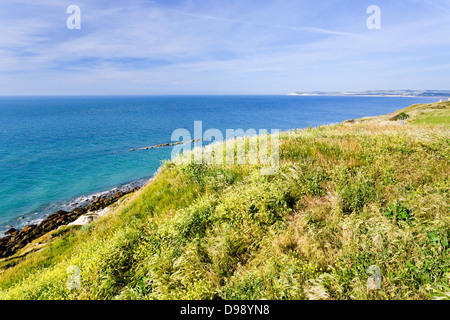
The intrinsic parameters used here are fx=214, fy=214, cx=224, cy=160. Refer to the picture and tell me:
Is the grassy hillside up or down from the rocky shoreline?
up

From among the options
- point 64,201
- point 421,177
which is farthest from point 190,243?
point 64,201

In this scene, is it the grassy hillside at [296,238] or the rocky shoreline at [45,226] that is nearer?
the grassy hillside at [296,238]

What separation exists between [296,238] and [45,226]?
2460cm

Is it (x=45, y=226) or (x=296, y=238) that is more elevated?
(x=296, y=238)

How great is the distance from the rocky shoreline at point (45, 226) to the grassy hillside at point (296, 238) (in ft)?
38.3

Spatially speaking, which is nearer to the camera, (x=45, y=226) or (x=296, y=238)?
(x=296, y=238)

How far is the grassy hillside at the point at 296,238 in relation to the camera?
4273mm

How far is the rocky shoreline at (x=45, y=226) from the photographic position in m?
17.8

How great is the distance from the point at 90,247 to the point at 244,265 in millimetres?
5569

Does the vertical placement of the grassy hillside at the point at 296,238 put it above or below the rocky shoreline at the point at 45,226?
above

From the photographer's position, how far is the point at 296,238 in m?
5.50

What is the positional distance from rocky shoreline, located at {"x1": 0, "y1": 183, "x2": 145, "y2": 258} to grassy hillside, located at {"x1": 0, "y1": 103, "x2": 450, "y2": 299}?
11.7 meters

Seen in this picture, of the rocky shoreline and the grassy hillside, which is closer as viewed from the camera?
the grassy hillside

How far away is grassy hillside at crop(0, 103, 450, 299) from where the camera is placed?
4.27 meters
